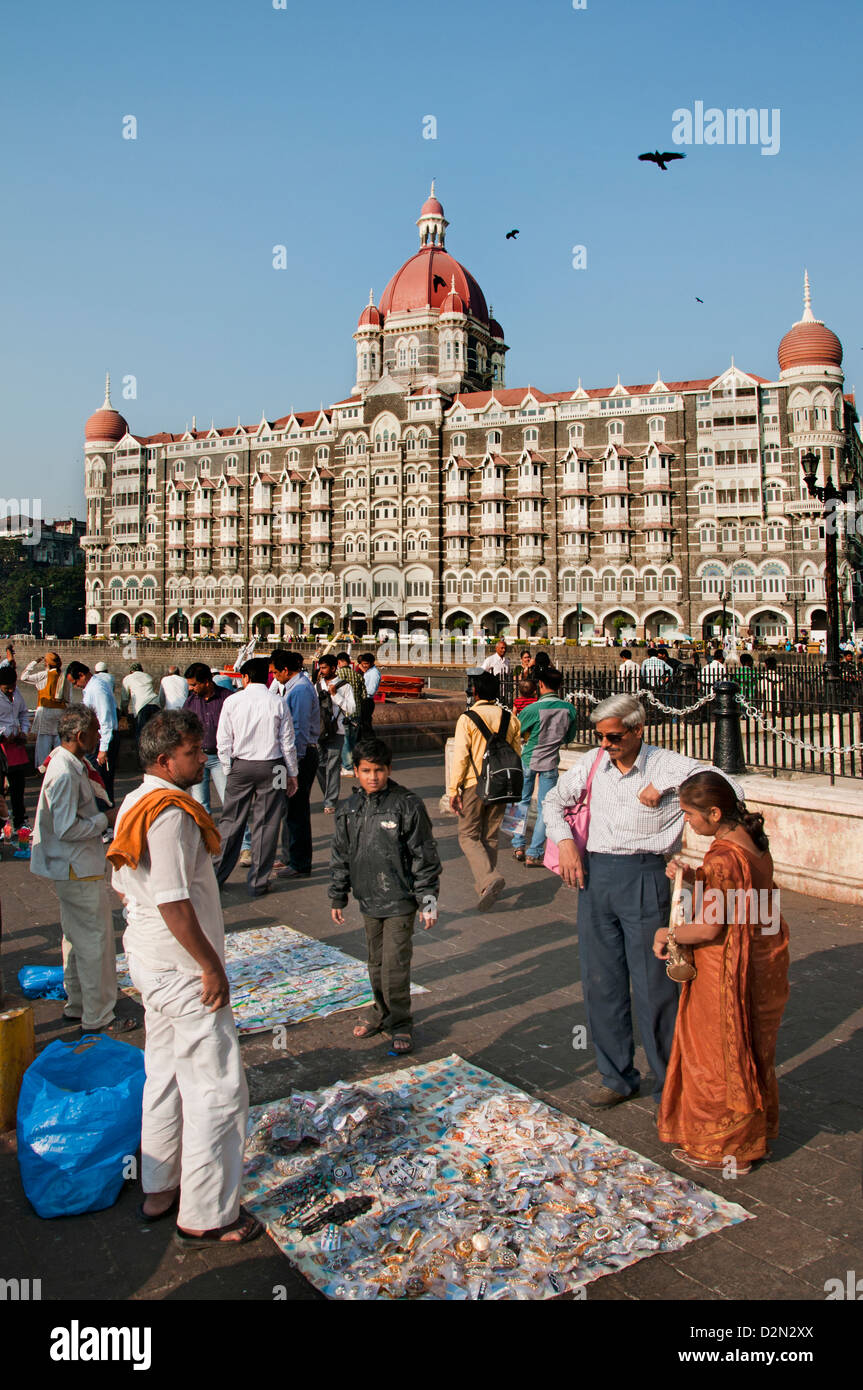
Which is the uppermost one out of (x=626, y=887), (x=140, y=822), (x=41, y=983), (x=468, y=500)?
(x=468, y=500)

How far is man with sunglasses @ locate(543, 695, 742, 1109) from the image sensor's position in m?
3.85

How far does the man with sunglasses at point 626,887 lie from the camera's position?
385 cm

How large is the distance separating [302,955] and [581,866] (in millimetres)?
2540

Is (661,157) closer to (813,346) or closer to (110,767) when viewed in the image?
(110,767)

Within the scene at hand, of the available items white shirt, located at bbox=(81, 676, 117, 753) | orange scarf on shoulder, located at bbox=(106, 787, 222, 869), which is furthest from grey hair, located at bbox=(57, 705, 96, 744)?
white shirt, located at bbox=(81, 676, 117, 753)

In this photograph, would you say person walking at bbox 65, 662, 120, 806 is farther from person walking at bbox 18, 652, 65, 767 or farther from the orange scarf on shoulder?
the orange scarf on shoulder

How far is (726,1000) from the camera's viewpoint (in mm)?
3400

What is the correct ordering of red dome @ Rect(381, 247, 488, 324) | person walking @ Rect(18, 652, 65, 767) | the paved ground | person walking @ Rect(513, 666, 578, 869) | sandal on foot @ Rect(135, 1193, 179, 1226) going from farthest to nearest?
red dome @ Rect(381, 247, 488, 324), person walking @ Rect(18, 652, 65, 767), person walking @ Rect(513, 666, 578, 869), sandal on foot @ Rect(135, 1193, 179, 1226), the paved ground

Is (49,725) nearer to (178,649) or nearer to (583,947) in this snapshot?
(583,947)

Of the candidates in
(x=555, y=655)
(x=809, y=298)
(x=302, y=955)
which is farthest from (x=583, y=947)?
(x=809, y=298)

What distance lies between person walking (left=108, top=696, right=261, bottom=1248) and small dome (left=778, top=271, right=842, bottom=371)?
53272mm

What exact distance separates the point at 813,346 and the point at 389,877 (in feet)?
171

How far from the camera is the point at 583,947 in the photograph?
13.5ft

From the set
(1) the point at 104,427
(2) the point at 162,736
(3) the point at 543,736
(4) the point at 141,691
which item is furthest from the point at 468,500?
(2) the point at 162,736
